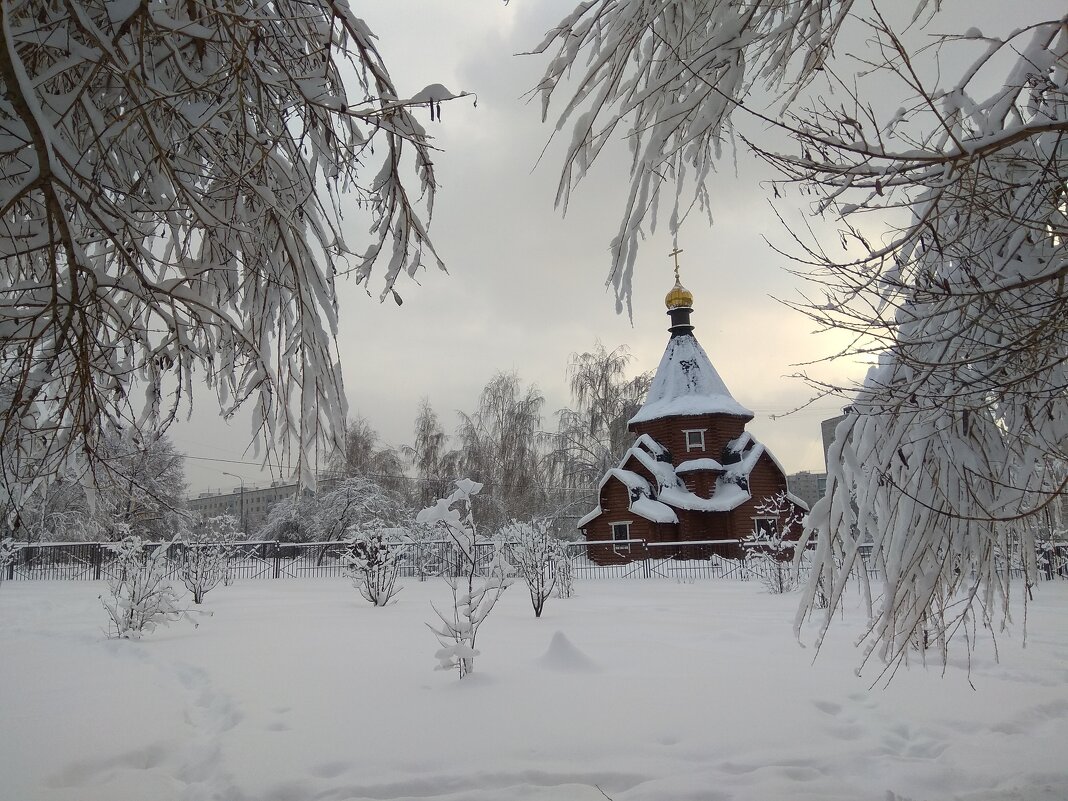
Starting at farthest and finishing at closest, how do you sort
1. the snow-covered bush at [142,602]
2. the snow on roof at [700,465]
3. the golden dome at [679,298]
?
the golden dome at [679,298]
the snow on roof at [700,465]
the snow-covered bush at [142,602]

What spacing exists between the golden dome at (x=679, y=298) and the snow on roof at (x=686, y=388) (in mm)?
1240

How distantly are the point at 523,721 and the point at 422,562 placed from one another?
17107 millimetres

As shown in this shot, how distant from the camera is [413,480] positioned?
3244 centimetres

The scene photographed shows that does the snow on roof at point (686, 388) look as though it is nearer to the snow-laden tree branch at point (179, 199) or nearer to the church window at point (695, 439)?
the church window at point (695, 439)

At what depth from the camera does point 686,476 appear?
2450 cm

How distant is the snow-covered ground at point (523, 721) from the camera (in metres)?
3.15

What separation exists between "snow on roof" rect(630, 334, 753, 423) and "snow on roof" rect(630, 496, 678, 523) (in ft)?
11.0

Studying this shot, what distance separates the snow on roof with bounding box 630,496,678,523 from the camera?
23098 millimetres

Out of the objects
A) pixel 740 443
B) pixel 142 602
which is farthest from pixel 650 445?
pixel 142 602

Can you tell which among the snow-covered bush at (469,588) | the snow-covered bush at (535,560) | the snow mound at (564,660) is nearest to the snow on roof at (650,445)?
the snow-covered bush at (535,560)

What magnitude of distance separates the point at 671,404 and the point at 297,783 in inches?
901

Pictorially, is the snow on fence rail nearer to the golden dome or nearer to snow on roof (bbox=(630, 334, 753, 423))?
snow on roof (bbox=(630, 334, 753, 423))

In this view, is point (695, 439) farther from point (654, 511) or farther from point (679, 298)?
point (679, 298)

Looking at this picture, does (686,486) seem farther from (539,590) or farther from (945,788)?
(945,788)
